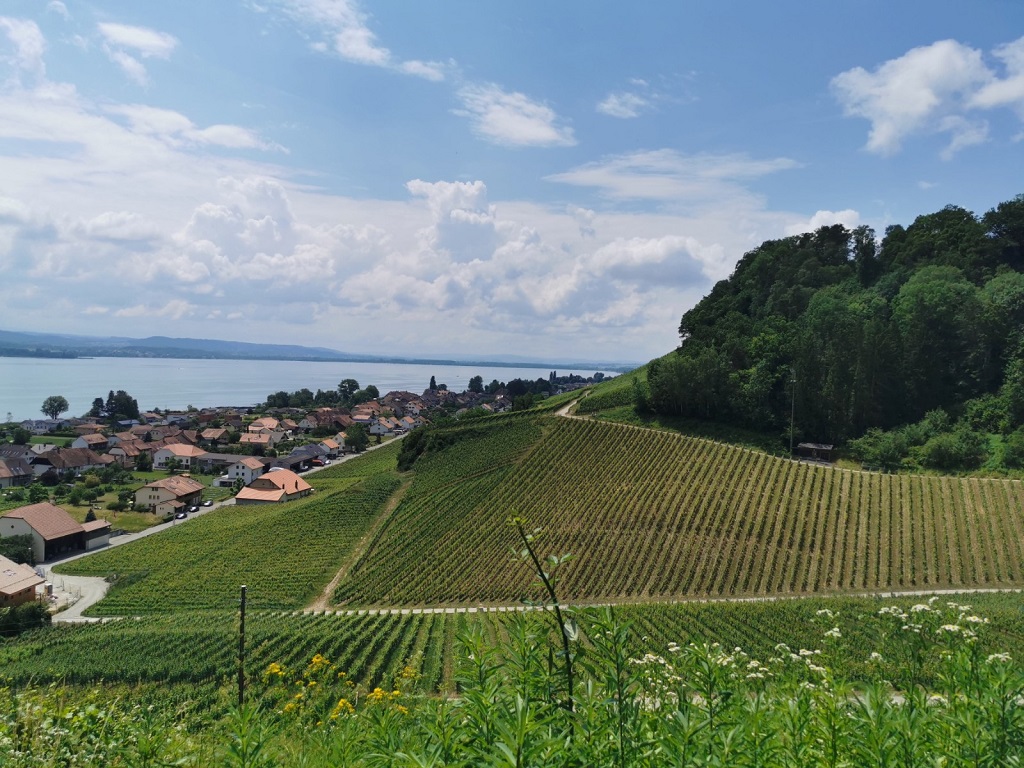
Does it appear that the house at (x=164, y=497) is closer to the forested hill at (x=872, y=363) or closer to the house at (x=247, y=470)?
the house at (x=247, y=470)

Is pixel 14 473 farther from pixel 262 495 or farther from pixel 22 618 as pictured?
pixel 22 618

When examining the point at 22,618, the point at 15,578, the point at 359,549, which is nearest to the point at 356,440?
the point at 359,549

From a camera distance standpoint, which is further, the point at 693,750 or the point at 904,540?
the point at 904,540

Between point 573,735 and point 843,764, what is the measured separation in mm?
1345

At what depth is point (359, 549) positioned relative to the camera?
104 feet

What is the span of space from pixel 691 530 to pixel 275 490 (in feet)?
118

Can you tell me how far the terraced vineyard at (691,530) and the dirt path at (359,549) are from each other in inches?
24.6

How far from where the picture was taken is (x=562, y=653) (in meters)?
3.79

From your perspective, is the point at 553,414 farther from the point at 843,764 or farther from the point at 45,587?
the point at 843,764

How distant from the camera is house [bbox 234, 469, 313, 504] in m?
48.6

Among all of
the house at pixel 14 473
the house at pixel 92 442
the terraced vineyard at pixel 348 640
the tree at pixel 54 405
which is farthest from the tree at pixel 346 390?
the terraced vineyard at pixel 348 640

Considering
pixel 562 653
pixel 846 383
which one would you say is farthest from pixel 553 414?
pixel 562 653

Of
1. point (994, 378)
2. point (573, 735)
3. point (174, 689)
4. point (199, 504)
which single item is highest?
point (994, 378)

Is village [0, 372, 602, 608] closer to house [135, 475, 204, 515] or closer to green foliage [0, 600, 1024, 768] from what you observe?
house [135, 475, 204, 515]
